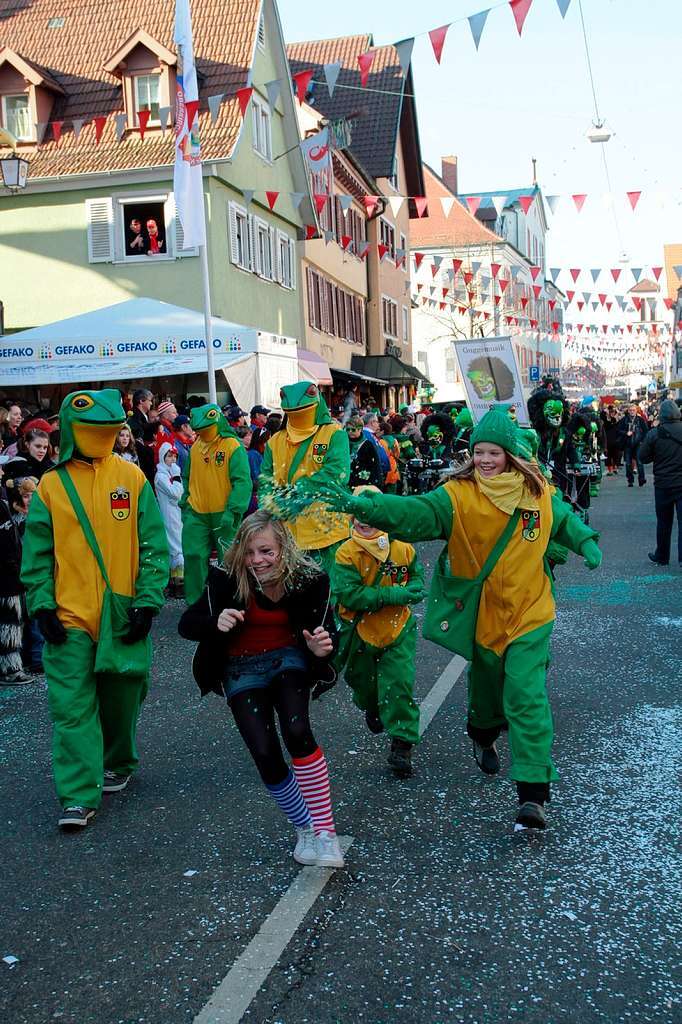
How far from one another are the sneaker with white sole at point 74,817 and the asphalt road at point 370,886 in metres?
0.05

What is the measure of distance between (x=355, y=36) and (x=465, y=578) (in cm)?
4182

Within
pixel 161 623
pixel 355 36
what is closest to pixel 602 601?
pixel 161 623

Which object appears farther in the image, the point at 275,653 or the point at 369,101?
the point at 369,101

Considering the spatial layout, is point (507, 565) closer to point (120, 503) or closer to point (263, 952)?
point (120, 503)

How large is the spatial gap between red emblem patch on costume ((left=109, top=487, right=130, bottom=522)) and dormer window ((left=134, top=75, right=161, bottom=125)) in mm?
20747

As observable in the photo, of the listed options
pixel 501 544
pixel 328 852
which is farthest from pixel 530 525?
pixel 328 852

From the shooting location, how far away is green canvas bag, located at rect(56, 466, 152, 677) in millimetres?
4973

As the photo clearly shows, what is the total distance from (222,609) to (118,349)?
37.0 feet

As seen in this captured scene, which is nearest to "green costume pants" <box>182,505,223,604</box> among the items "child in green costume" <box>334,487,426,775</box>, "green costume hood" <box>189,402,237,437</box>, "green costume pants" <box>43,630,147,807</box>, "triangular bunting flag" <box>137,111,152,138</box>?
"green costume hood" <box>189,402,237,437</box>

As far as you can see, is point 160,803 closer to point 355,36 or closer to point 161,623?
point 161,623

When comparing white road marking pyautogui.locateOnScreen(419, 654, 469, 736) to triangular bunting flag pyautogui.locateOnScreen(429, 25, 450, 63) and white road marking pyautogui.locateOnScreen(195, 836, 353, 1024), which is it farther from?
triangular bunting flag pyautogui.locateOnScreen(429, 25, 450, 63)

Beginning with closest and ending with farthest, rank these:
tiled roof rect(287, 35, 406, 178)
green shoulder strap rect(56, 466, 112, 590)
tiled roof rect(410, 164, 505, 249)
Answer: green shoulder strap rect(56, 466, 112, 590) < tiled roof rect(287, 35, 406, 178) < tiled roof rect(410, 164, 505, 249)

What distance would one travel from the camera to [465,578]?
189 inches

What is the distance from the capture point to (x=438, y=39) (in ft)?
39.3
